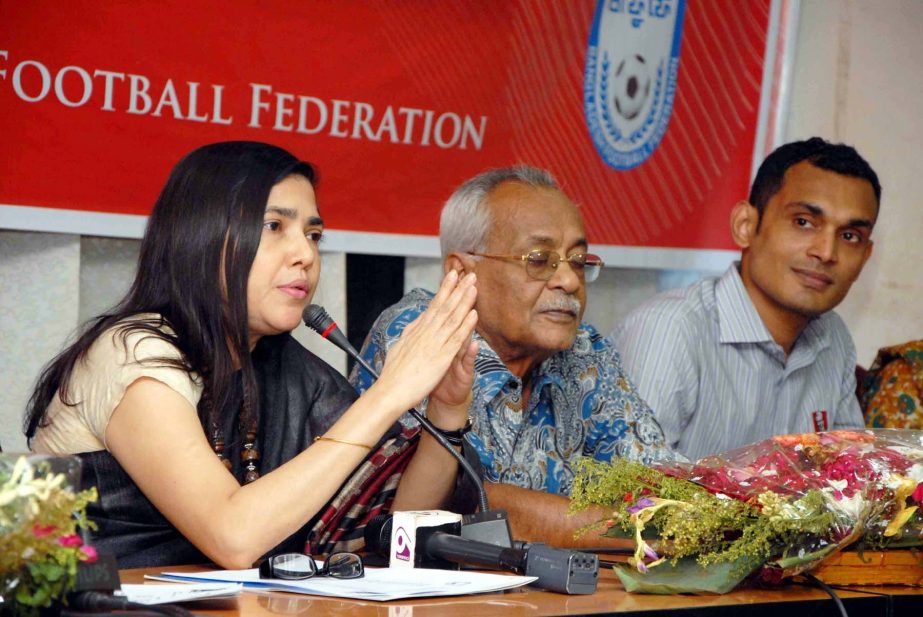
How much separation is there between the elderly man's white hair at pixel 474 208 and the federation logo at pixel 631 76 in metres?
0.64

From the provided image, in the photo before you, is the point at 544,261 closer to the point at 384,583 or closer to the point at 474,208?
the point at 474,208

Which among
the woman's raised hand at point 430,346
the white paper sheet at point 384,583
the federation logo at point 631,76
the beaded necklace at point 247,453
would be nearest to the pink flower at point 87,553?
the white paper sheet at point 384,583

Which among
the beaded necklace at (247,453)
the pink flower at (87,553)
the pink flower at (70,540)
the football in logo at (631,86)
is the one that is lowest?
the pink flower at (87,553)

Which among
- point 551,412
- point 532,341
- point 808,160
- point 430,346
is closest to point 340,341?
point 430,346

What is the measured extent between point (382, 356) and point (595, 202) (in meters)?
1.07

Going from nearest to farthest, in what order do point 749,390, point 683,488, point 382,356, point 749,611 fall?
1. point 749,611
2. point 683,488
3. point 382,356
4. point 749,390

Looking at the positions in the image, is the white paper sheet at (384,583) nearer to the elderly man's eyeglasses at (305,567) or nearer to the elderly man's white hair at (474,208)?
the elderly man's eyeglasses at (305,567)

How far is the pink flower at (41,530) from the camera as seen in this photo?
1.27m

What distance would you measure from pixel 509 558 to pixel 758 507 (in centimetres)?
37

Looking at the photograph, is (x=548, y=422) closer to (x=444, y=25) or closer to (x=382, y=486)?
(x=382, y=486)

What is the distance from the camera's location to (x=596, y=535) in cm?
230

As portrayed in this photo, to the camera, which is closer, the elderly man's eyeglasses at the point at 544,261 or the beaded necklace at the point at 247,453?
the beaded necklace at the point at 247,453

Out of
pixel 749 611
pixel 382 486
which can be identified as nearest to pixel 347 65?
pixel 382 486

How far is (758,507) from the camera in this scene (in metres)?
1.81
